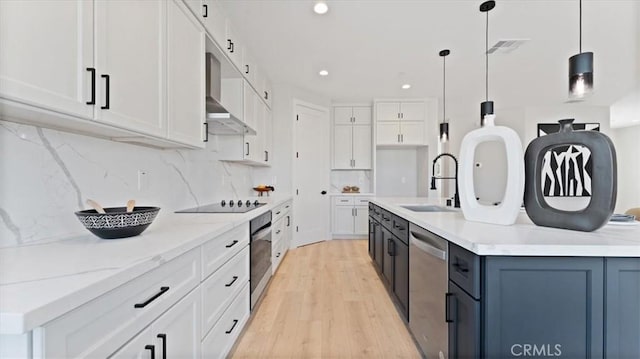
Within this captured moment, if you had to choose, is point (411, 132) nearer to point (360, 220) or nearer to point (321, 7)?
point (360, 220)

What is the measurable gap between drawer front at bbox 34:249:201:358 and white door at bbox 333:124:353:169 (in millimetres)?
4766

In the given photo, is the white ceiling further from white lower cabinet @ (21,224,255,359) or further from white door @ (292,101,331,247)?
white lower cabinet @ (21,224,255,359)

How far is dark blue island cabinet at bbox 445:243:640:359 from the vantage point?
42.1 inches

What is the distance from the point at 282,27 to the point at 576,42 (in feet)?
10.9

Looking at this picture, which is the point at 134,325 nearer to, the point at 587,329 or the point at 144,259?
the point at 144,259

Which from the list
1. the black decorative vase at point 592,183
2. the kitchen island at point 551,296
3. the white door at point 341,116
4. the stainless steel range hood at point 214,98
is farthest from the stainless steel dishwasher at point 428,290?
the white door at point 341,116

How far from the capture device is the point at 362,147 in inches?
229

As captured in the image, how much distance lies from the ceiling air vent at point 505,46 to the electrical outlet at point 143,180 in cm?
378

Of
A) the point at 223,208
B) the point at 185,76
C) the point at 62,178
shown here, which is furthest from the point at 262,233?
the point at 62,178

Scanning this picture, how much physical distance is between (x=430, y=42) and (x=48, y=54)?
3.46 m

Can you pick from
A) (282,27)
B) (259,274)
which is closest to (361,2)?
(282,27)

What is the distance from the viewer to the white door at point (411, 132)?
222 inches

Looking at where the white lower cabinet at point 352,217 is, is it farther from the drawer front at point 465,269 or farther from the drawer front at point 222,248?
the drawer front at point 465,269

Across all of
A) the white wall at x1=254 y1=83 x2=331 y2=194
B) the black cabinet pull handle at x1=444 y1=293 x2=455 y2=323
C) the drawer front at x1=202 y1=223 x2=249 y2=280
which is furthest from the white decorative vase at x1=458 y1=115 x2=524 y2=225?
the white wall at x1=254 y1=83 x2=331 y2=194
